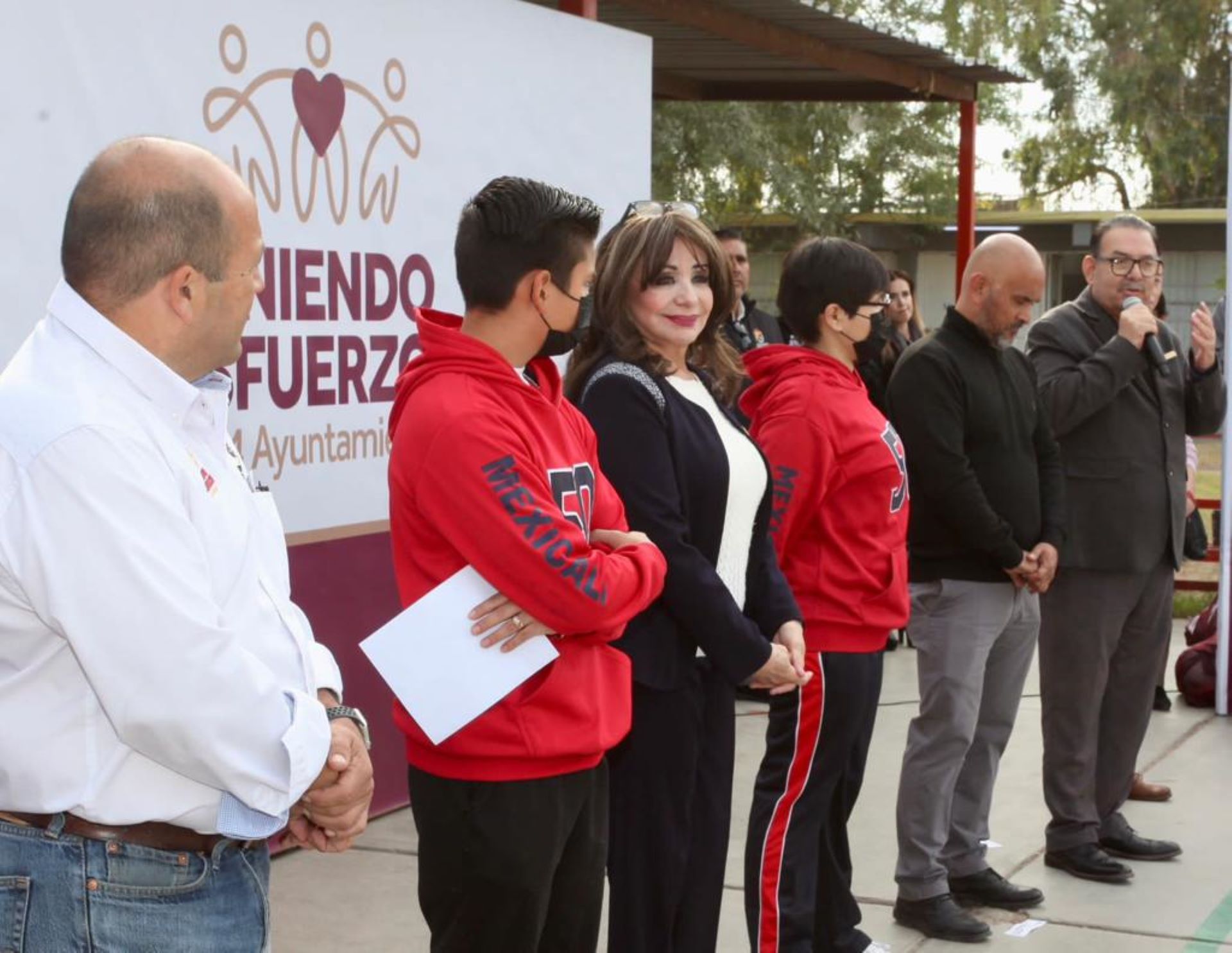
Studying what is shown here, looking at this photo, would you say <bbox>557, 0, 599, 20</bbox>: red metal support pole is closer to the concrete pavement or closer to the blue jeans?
the concrete pavement

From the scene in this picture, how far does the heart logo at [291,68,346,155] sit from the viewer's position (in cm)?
521

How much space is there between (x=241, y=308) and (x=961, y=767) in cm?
340

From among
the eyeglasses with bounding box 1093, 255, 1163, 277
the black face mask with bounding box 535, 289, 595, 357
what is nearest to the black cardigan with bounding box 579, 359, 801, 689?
the black face mask with bounding box 535, 289, 595, 357

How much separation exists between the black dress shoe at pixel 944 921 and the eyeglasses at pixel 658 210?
2220mm

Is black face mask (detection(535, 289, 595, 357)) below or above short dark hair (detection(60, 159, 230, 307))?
below

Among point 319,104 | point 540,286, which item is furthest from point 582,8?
point 540,286

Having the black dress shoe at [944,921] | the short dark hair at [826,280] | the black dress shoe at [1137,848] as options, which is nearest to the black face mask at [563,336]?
the short dark hair at [826,280]

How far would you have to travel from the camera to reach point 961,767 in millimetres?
5105

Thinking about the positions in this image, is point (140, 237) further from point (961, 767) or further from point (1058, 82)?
point (1058, 82)

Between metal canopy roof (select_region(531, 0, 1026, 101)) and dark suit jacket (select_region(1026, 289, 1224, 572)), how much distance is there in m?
2.55

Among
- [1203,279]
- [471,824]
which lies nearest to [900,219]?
[1203,279]

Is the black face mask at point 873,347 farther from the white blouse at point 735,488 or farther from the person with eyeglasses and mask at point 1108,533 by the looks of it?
the white blouse at point 735,488

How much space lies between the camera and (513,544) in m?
2.86

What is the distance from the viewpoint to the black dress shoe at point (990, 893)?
5125 millimetres
